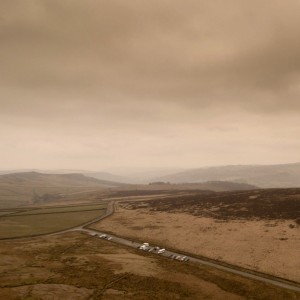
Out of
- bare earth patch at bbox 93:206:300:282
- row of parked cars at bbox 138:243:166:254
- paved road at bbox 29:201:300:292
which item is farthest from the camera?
row of parked cars at bbox 138:243:166:254

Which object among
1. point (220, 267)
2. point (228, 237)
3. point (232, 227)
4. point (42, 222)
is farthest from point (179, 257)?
point (42, 222)

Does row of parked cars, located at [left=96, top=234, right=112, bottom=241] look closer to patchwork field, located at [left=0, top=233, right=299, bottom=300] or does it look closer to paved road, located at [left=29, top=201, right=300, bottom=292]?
paved road, located at [left=29, top=201, right=300, bottom=292]

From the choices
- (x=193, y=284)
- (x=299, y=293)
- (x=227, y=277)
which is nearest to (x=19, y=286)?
(x=193, y=284)

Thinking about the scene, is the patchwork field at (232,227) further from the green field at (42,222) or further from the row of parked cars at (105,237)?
the green field at (42,222)

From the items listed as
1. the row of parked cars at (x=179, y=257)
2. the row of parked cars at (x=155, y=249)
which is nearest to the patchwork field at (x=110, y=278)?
the row of parked cars at (x=179, y=257)

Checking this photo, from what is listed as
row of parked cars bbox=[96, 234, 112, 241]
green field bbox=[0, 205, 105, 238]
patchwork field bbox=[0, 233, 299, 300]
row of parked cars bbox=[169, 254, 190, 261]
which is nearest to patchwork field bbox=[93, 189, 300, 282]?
row of parked cars bbox=[169, 254, 190, 261]

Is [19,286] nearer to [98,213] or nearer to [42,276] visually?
[42,276]

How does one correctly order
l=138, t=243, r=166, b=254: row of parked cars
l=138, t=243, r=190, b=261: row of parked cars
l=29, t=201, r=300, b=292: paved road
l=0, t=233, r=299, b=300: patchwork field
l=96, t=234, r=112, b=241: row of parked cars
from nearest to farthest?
l=0, t=233, r=299, b=300: patchwork field
l=29, t=201, r=300, b=292: paved road
l=138, t=243, r=190, b=261: row of parked cars
l=138, t=243, r=166, b=254: row of parked cars
l=96, t=234, r=112, b=241: row of parked cars
